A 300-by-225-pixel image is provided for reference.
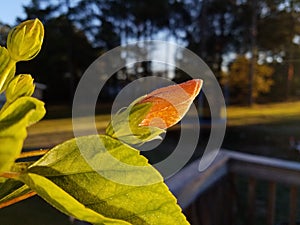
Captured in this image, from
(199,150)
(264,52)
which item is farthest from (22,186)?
(264,52)

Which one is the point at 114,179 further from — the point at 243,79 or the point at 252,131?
the point at 243,79

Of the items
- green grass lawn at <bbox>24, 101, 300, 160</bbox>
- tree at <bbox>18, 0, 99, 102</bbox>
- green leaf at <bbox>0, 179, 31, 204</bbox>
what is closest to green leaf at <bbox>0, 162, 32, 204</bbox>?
green leaf at <bbox>0, 179, 31, 204</bbox>

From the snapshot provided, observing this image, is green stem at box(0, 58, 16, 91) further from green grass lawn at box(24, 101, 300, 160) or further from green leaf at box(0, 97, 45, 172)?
green grass lawn at box(24, 101, 300, 160)

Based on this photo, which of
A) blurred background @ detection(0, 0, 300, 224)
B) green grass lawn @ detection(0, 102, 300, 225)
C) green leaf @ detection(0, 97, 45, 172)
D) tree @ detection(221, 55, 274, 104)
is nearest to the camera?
green leaf @ detection(0, 97, 45, 172)

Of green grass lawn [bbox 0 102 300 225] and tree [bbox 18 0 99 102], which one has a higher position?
tree [bbox 18 0 99 102]

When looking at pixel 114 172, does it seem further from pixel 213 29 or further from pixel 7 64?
pixel 213 29
